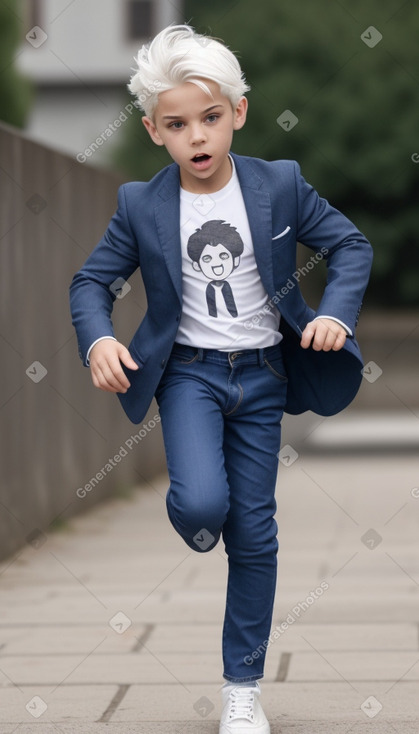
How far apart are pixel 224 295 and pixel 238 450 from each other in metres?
0.38

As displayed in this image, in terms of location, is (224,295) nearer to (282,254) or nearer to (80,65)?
(282,254)

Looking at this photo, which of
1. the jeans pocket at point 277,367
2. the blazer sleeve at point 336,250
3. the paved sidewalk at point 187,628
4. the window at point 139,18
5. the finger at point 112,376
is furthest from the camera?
the window at point 139,18

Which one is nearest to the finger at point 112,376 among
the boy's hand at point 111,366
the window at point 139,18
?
the boy's hand at point 111,366

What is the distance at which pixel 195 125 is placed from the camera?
2.98 m

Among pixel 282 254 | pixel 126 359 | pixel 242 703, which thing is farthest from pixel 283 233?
pixel 242 703

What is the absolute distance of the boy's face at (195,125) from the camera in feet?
9.78

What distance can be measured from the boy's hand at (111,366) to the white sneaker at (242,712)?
32.0 inches

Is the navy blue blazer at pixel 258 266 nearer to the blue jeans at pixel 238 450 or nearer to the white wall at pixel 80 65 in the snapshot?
the blue jeans at pixel 238 450

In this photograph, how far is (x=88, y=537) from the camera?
6.89 m

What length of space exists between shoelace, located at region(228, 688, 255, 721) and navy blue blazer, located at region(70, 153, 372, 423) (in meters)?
0.72

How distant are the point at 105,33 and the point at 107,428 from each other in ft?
80.6

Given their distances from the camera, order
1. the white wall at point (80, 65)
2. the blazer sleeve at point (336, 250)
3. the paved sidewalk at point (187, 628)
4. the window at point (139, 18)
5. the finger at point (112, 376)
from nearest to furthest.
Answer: the finger at point (112, 376) < the blazer sleeve at point (336, 250) < the paved sidewalk at point (187, 628) < the window at point (139, 18) < the white wall at point (80, 65)

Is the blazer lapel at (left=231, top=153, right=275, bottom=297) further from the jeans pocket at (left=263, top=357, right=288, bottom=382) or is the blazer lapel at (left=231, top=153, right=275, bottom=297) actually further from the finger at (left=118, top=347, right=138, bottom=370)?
the finger at (left=118, top=347, right=138, bottom=370)

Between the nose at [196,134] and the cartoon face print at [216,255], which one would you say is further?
the cartoon face print at [216,255]
